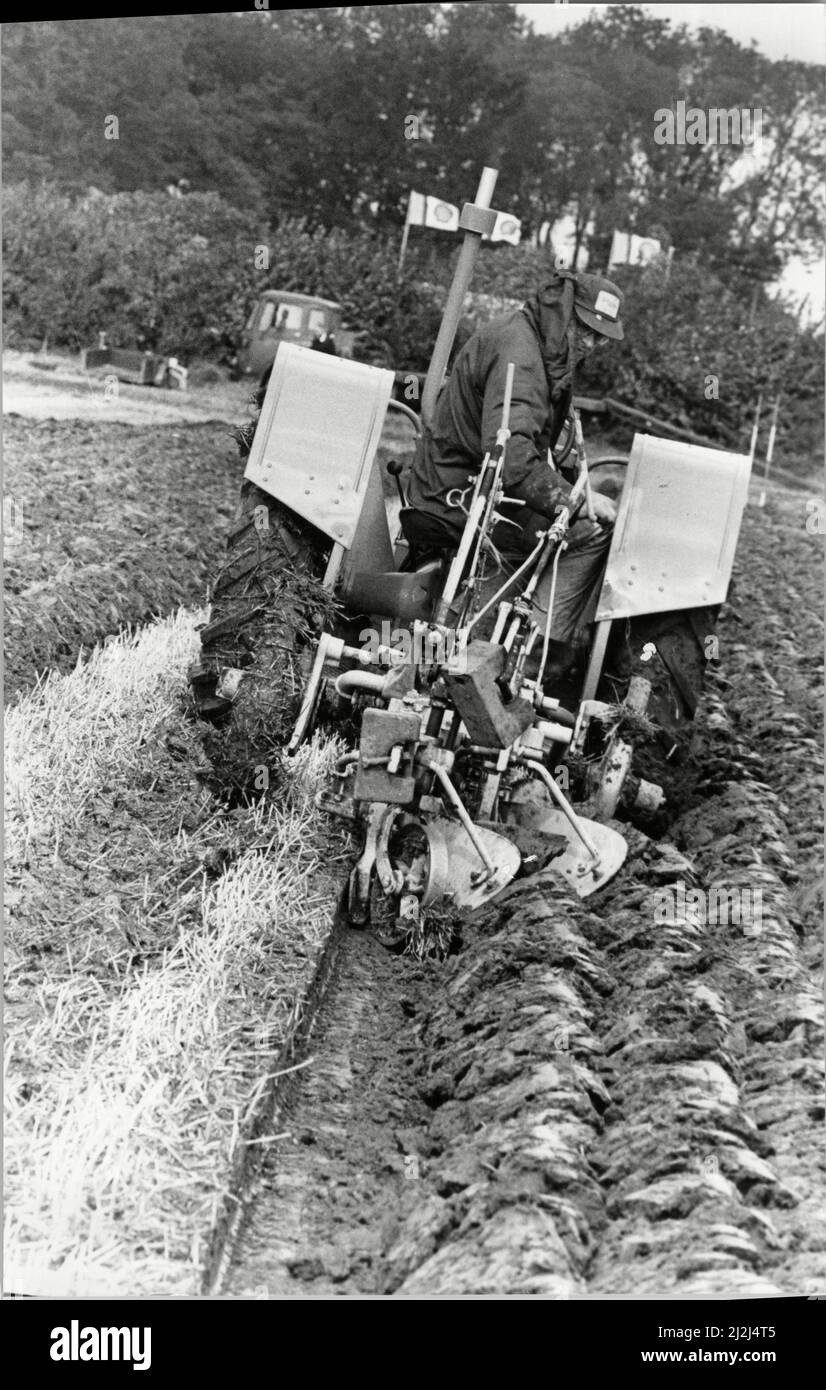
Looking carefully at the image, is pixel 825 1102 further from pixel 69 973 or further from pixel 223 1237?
pixel 69 973

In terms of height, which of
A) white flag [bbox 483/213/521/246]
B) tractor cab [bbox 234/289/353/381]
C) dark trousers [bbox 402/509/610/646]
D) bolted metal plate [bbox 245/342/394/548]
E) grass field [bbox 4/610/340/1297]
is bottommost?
grass field [bbox 4/610/340/1297]

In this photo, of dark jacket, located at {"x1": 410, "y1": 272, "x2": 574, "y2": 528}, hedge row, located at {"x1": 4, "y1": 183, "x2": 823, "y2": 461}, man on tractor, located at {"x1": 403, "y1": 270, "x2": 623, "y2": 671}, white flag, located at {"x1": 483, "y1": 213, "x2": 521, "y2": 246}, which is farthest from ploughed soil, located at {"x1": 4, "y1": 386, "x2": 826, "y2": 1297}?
hedge row, located at {"x1": 4, "y1": 183, "x2": 823, "y2": 461}

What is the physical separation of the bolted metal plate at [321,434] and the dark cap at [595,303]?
2.25 feet

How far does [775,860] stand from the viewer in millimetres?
5957

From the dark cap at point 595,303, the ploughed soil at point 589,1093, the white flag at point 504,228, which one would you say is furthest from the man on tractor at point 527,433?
the ploughed soil at point 589,1093

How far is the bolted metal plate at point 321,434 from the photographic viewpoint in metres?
5.82

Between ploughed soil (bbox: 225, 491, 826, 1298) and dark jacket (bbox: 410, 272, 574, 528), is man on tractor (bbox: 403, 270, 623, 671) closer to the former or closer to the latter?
dark jacket (bbox: 410, 272, 574, 528)

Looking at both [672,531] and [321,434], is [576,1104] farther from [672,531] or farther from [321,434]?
[321,434]

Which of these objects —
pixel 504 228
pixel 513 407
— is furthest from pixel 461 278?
pixel 513 407

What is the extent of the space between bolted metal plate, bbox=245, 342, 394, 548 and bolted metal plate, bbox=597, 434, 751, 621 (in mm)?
914

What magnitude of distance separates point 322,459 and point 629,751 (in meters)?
1.43

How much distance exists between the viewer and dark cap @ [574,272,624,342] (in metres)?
5.64

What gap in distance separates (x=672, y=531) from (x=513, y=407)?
833mm
